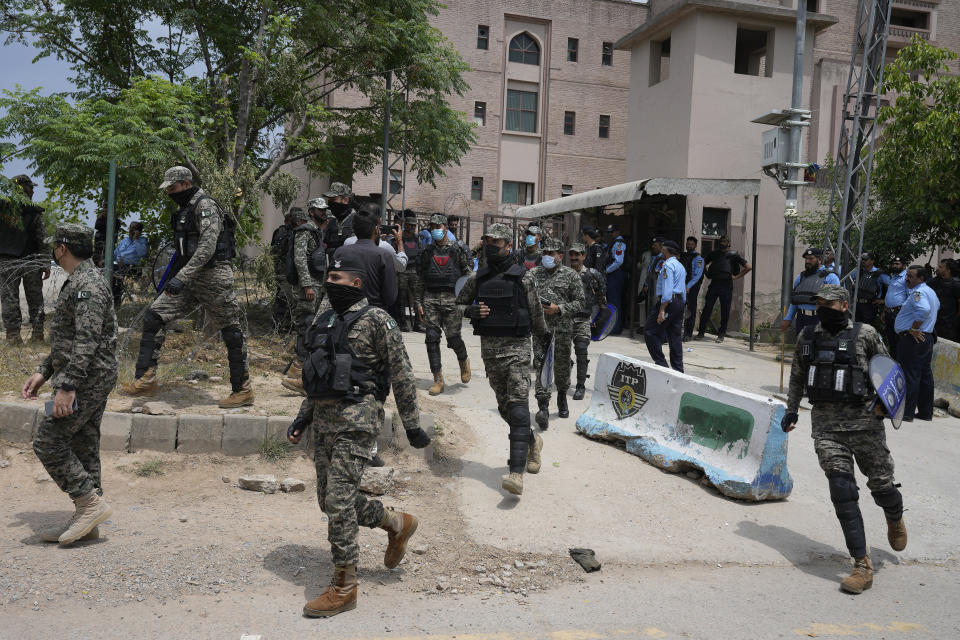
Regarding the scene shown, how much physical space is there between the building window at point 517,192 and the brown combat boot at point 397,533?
29.8 meters

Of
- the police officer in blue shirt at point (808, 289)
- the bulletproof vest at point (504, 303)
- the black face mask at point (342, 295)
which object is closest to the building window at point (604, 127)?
the police officer in blue shirt at point (808, 289)

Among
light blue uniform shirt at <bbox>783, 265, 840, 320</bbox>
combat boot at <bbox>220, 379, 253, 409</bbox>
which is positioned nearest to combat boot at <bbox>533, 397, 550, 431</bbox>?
combat boot at <bbox>220, 379, 253, 409</bbox>

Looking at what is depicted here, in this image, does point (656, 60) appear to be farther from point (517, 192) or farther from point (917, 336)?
point (917, 336)

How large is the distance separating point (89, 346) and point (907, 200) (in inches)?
569

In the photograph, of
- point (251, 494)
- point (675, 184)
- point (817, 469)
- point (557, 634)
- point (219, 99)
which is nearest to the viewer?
point (557, 634)

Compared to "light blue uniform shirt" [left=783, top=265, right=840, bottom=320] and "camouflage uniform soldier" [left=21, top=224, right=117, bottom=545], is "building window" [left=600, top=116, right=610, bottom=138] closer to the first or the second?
"light blue uniform shirt" [left=783, top=265, right=840, bottom=320]

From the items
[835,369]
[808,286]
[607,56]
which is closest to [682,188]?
[808,286]

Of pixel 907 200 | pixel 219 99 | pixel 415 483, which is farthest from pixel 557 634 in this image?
pixel 907 200

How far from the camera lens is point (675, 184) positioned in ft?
41.9

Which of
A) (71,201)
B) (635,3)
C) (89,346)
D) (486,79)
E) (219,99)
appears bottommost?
(89,346)

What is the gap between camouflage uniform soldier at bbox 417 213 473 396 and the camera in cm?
827

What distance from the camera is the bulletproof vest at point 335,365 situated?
3840 millimetres

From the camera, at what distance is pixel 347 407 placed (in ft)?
12.9

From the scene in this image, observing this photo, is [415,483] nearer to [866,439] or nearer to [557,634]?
[557,634]
